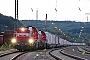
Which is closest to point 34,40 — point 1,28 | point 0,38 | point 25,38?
point 25,38

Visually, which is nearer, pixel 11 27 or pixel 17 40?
pixel 17 40

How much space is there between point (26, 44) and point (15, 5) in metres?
18.3

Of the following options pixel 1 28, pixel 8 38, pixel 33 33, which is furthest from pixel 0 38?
pixel 1 28

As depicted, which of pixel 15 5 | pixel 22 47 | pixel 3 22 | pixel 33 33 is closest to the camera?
pixel 22 47

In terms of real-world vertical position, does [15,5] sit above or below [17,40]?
above

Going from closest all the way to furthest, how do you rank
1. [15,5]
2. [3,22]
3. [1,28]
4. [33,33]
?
[33,33] → [15,5] → [1,28] → [3,22]

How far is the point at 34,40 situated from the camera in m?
46.8

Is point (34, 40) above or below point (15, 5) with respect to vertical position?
below

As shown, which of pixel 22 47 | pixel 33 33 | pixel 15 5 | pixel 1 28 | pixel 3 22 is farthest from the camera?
pixel 3 22

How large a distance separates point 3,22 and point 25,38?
9597cm

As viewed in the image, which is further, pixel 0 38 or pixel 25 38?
pixel 0 38

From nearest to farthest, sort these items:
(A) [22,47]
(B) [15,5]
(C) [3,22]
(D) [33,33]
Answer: (A) [22,47] < (D) [33,33] < (B) [15,5] < (C) [3,22]

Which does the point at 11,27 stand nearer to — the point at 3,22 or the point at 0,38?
the point at 3,22

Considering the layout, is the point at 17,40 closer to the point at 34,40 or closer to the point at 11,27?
the point at 34,40
